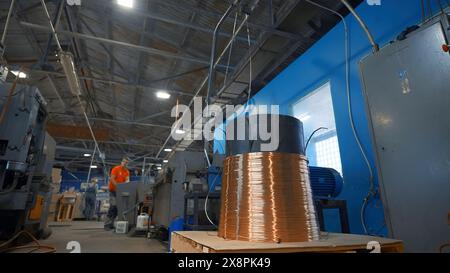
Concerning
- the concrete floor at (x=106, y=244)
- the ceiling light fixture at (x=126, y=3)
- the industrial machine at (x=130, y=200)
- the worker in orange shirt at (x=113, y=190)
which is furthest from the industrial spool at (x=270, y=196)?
the worker in orange shirt at (x=113, y=190)

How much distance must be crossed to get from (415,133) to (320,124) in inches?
70.7

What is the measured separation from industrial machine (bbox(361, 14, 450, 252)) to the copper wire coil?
0.84 metres

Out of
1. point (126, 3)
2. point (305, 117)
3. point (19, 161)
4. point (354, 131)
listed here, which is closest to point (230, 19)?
point (126, 3)

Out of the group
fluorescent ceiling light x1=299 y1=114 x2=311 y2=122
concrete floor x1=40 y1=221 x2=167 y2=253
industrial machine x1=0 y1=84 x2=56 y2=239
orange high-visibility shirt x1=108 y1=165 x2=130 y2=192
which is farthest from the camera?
orange high-visibility shirt x1=108 y1=165 x2=130 y2=192

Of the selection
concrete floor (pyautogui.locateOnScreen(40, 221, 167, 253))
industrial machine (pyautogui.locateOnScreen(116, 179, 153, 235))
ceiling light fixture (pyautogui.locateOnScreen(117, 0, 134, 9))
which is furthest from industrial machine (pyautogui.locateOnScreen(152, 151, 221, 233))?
ceiling light fixture (pyautogui.locateOnScreen(117, 0, 134, 9))

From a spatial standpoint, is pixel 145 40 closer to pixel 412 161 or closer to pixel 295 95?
pixel 295 95

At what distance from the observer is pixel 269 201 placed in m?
0.99

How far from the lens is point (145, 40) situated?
4.40 meters

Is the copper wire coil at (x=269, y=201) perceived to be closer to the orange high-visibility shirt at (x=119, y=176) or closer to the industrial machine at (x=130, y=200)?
the industrial machine at (x=130, y=200)

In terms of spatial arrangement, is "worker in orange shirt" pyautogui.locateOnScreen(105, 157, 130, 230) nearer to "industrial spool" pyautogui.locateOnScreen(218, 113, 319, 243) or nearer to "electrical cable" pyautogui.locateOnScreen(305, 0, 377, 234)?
"electrical cable" pyautogui.locateOnScreen(305, 0, 377, 234)

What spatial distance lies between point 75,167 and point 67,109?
921 cm

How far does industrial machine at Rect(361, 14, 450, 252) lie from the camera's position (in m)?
1.37

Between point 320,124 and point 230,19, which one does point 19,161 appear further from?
point 320,124

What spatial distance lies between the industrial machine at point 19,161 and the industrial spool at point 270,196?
100 inches
